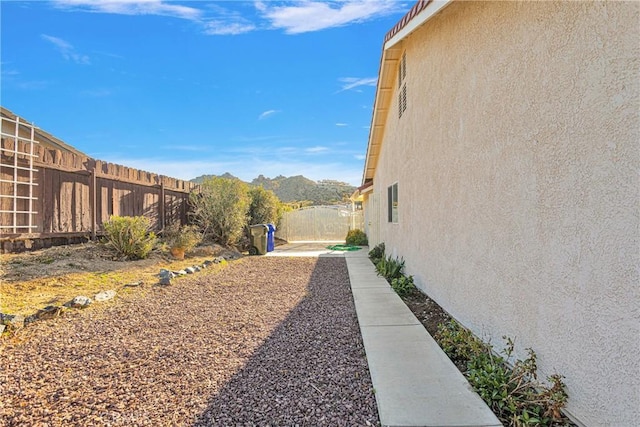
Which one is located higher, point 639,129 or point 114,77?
point 114,77

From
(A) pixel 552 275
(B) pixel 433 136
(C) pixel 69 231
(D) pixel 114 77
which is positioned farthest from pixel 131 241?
(A) pixel 552 275

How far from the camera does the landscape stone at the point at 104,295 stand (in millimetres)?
5777

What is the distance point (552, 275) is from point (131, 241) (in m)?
9.43

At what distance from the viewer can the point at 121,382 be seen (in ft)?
10.3

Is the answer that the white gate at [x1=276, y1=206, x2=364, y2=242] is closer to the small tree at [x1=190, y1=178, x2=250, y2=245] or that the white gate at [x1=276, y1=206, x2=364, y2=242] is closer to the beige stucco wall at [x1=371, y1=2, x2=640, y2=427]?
the small tree at [x1=190, y1=178, x2=250, y2=245]

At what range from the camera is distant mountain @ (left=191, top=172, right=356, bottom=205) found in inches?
1816

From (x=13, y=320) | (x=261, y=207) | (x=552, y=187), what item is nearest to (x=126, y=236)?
(x=13, y=320)

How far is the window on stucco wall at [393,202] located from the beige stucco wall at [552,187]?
411 cm

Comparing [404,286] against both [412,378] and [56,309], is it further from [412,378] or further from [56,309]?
[56,309]

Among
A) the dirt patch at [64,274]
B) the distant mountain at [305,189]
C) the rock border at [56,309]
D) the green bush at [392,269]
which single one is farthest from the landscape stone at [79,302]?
the distant mountain at [305,189]

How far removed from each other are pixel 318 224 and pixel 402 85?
14.1 m

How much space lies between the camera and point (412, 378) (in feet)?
10.3

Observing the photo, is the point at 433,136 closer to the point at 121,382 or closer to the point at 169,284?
the point at 121,382

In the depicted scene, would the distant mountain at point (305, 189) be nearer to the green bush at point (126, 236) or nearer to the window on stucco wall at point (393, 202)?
the window on stucco wall at point (393, 202)
